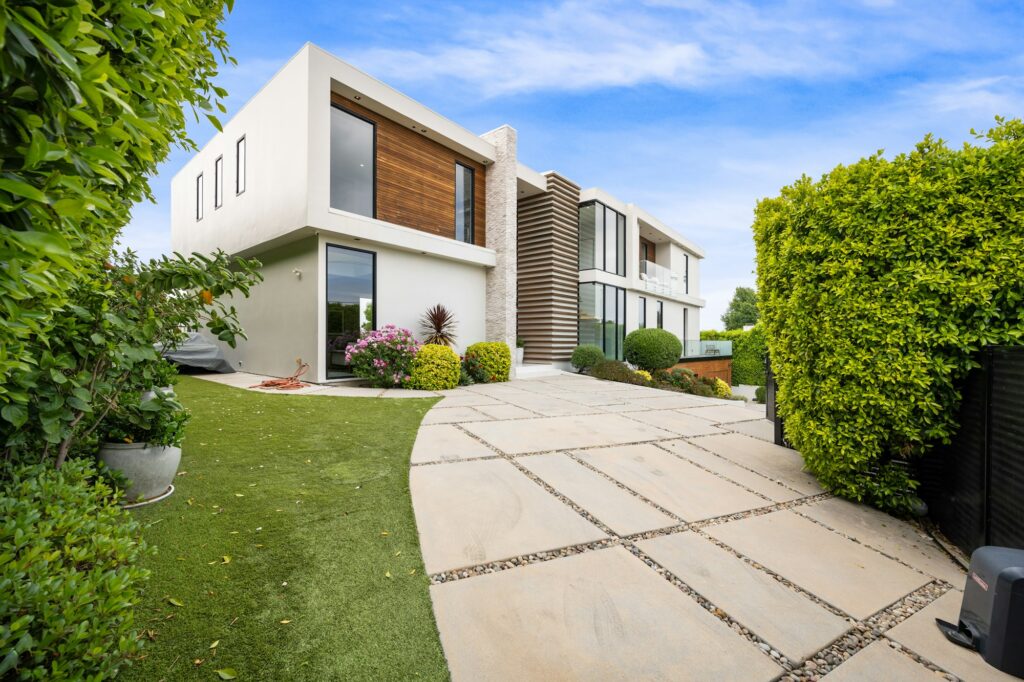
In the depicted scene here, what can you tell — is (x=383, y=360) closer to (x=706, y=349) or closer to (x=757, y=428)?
(x=757, y=428)

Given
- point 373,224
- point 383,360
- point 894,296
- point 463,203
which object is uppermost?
point 463,203

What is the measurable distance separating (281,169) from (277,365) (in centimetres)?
423

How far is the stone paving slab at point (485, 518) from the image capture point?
2174 mm

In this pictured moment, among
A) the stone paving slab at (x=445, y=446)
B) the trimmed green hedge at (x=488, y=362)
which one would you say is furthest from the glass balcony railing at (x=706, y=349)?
the stone paving slab at (x=445, y=446)

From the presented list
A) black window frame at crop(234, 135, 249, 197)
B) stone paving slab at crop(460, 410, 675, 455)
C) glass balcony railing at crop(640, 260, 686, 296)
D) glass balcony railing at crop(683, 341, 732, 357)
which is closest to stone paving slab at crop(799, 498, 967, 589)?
stone paving slab at crop(460, 410, 675, 455)

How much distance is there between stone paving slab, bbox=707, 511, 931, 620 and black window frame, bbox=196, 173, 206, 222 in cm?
1535

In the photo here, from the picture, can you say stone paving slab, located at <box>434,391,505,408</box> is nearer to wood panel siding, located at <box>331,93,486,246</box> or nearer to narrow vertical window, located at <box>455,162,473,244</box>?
wood panel siding, located at <box>331,93,486,246</box>

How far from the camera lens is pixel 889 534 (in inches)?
102

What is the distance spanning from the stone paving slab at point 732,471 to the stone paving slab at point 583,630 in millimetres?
1667

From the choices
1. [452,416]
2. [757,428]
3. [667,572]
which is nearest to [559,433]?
[452,416]

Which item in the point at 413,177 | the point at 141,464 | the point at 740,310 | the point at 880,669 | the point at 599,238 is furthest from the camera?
the point at 740,310

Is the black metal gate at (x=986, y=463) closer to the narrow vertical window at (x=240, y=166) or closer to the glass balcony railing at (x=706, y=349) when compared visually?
the narrow vertical window at (x=240, y=166)

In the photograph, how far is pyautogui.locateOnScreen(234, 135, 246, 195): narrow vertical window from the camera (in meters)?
10.2

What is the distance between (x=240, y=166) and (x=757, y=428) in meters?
12.3
